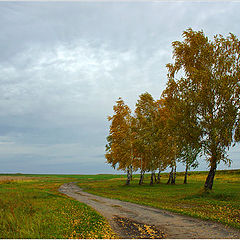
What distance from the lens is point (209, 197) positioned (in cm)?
2506

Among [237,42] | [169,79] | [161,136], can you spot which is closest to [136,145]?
[161,136]

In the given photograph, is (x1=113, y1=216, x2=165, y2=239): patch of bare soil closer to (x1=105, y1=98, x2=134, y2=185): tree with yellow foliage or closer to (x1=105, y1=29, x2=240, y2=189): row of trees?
(x1=105, y1=29, x2=240, y2=189): row of trees

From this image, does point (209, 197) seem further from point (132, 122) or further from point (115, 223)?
point (132, 122)

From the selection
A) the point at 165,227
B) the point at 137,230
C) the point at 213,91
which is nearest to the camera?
the point at 137,230

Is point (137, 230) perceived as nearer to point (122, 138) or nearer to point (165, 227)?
point (165, 227)

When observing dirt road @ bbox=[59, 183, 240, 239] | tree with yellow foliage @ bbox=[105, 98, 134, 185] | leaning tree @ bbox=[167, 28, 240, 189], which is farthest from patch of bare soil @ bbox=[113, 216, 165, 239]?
tree with yellow foliage @ bbox=[105, 98, 134, 185]

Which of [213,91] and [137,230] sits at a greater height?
[213,91]

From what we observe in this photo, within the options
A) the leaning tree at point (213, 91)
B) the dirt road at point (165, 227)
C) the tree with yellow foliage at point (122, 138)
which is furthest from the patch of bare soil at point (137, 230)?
the tree with yellow foliage at point (122, 138)

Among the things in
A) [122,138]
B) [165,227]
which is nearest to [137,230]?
[165,227]

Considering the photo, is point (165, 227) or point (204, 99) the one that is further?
point (204, 99)

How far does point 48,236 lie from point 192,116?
2105 cm

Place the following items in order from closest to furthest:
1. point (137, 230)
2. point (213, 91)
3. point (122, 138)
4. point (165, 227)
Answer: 1. point (137, 230)
2. point (165, 227)
3. point (213, 91)
4. point (122, 138)

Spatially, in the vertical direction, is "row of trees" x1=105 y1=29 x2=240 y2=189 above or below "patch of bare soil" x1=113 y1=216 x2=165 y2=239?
above

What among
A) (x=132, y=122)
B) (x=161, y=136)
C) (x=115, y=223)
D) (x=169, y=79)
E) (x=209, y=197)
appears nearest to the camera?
(x=115, y=223)
